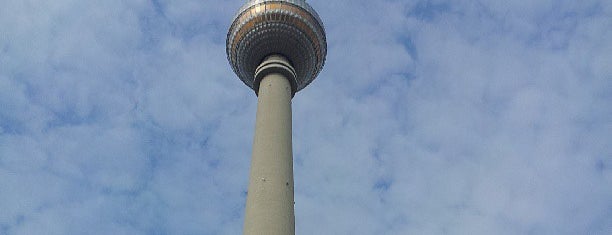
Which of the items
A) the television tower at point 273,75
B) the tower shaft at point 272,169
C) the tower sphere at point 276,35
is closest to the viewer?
the tower shaft at point 272,169

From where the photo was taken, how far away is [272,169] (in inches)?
1651

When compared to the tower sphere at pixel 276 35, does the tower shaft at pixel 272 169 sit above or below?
below

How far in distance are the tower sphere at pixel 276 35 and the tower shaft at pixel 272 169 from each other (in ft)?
19.4

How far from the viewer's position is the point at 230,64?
60219 millimetres

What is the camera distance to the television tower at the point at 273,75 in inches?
1569

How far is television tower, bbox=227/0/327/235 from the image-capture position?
39844 mm

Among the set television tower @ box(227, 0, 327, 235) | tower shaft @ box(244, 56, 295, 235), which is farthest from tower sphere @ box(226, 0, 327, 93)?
tower shaft @ box(244, 56, 295, 235)

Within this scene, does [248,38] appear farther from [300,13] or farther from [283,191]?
[283,191]

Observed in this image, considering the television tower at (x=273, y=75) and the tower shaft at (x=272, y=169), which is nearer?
the tower shaft at (x=272, y=169)

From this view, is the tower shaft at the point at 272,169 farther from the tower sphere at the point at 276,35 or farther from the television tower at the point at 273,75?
the tower sphere at the point at 276,35

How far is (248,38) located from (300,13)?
17.6ft

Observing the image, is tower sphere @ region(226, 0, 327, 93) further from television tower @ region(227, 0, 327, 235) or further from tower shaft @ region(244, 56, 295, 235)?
tower shaft @ region(244, 56, 295, 235)

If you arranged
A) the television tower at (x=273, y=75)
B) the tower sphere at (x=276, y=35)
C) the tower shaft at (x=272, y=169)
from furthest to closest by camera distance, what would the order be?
the tower sphere at (x=276, y=35), the television tower at (x=273, y=75), the tower shaft at (x=272, y=169)

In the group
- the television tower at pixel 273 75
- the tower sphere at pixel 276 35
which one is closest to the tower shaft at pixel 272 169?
the television tower at pixel 273 75
